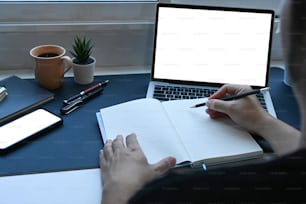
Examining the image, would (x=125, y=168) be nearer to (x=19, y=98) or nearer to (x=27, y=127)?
(x=27, y=127)

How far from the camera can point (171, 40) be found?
1.23 meters

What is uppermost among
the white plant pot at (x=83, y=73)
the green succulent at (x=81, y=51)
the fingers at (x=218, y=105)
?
the green succulent at (x=81, y=51)

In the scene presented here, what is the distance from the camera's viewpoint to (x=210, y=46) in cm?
124

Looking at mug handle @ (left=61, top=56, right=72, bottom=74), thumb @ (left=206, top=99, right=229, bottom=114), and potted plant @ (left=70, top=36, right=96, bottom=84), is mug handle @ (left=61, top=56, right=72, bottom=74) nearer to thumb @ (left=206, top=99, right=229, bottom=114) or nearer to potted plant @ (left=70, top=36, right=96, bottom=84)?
potted plant @ (left=70, top=36, right=96, bottom=84)

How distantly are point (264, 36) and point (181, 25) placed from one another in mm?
212

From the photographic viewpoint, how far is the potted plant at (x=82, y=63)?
1.22 metres

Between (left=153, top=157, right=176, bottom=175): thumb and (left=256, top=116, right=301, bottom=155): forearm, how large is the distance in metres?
0.21

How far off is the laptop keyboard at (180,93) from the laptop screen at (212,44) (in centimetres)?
3

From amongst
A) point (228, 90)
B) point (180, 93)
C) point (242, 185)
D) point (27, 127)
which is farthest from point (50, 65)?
point (242, 185)

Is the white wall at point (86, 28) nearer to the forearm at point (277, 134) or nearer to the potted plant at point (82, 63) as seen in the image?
the potted plant at point (82, 63)

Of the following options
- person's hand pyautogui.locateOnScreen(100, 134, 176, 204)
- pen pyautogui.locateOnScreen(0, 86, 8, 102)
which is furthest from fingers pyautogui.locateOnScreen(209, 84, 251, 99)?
pen pyautogui.locateOnScreen(0, 86, 8, 102)

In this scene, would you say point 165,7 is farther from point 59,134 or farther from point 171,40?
point 59,134

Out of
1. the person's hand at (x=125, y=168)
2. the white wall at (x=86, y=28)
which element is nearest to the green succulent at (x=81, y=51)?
the white wall at (x=86, y=28)

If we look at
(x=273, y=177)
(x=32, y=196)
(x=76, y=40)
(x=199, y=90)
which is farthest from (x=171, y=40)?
(x=273, y=177)
